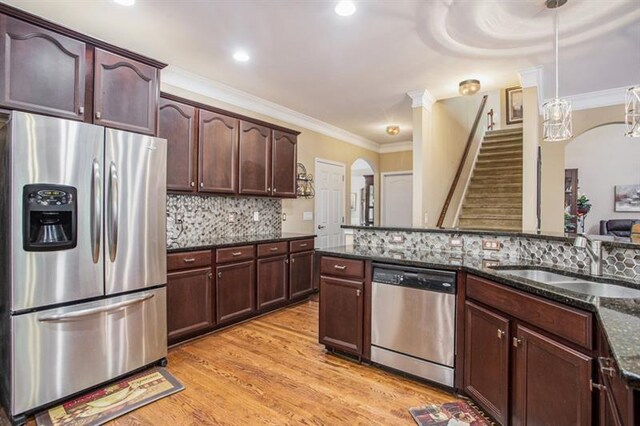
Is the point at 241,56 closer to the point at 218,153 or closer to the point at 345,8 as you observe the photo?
the point at 218,153

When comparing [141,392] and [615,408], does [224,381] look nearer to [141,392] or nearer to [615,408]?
[141,392]

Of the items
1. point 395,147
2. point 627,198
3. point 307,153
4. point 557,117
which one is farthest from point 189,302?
point 627,198

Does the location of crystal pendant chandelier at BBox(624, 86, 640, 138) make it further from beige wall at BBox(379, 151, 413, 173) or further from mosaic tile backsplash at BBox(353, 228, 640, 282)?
beige wall at BBox(379, 151, 413, 173)

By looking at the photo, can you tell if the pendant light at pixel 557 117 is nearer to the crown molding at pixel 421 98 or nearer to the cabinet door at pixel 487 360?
the crown molding at pixel 421 98

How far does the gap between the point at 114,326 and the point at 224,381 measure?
0.90 m

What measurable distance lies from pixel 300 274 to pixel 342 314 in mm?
1676

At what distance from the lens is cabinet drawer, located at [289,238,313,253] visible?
13.9ft

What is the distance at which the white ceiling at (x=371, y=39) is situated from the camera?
2.44 m

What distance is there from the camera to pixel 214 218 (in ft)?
12.9

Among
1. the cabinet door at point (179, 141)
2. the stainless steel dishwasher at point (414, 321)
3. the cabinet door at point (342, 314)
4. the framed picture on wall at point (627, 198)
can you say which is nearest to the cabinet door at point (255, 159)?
the cabinet door at point (179, 141)

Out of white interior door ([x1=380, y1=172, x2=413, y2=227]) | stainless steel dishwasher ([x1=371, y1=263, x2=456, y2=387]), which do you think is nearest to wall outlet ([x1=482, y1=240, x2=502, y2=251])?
stainless steel dishwasher ([x1=371, y1=263, x2=456, y2=387])

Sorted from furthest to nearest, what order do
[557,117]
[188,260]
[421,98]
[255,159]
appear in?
1. [421,98]
2. [255,159]
3. [188,260]
4. [557,117]

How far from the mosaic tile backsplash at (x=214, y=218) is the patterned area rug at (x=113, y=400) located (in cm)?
118

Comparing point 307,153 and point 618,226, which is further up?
point 307,153
